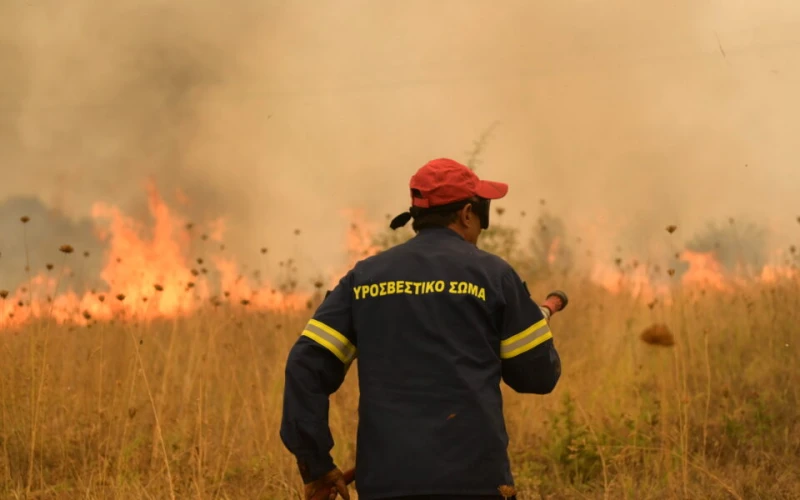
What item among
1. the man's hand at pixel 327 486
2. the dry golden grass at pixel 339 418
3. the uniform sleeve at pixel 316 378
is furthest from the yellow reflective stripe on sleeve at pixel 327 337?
the dry golden grass at pixel 339 418

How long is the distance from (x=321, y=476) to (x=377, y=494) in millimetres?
270

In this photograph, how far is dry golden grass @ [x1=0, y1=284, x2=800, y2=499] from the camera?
5.56 m

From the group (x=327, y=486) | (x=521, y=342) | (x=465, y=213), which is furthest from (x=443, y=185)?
(x=327, y=486)

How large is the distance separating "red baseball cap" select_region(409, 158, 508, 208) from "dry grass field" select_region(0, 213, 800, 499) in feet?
4.32

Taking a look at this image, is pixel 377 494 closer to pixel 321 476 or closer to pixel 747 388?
pixel 321 476

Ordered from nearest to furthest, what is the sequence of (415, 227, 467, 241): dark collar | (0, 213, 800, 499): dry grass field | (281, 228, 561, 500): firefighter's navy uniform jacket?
1. (281, 228, 561, 500): firefighter's navy uniform jacket
2. (415, 227, 467, 241): dark collar
3. (0, 213, 800, 499): dry grass field

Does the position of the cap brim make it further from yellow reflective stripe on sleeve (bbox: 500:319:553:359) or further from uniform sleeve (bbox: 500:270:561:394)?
yellow reflective stripe on sleeve (bbox: 500:319:553:359)

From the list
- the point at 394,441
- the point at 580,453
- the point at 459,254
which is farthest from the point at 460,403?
the point at 580,453

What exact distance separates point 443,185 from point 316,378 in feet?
2.64

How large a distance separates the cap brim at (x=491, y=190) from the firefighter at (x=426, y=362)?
0.04 meters

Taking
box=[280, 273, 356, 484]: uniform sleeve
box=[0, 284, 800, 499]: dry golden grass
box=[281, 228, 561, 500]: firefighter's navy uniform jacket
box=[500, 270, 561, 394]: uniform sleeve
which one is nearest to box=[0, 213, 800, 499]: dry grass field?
box=[0, 284, 800, 499]: dry golden grass

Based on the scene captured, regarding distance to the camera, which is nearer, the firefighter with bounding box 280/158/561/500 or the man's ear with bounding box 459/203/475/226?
the firefighter with bounding box 280/158/561/500

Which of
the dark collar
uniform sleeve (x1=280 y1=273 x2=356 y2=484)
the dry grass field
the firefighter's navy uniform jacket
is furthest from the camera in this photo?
the dry grass field

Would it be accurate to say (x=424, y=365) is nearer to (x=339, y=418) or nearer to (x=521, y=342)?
(x=521, y=342)
